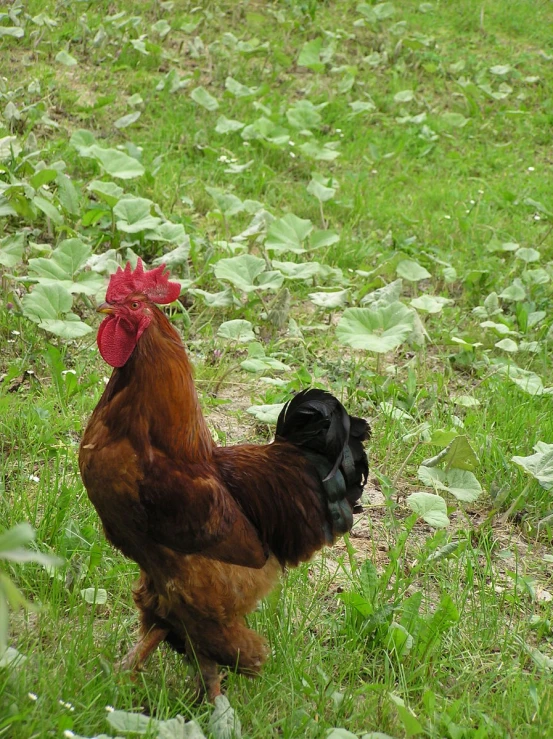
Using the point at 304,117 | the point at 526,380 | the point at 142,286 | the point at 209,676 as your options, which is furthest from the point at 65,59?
the point at 209,676

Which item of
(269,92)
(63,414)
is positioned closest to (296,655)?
(63,414)

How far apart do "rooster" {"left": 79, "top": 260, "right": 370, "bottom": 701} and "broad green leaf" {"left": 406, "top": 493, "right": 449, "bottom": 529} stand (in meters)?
0.42

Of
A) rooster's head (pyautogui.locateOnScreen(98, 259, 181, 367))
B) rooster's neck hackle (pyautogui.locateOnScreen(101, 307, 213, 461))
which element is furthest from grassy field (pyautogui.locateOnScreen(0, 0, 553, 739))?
rooster's head (pyautogui.locateOnScreen(98, 259, 181, 367))

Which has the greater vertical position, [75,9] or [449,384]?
[75,9]

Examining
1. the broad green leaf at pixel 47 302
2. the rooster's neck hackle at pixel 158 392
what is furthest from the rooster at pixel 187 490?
the broad green leaf at pixel 47 302

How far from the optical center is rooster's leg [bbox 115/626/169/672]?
8.77ft

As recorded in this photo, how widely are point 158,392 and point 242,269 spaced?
218 cm

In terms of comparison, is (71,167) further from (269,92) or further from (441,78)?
(441,78)

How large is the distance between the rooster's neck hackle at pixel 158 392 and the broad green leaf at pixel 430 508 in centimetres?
100

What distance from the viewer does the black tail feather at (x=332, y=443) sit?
2771 millimetres

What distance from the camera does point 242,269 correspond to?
4582 mm

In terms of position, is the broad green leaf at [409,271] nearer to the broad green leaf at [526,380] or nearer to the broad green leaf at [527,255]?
the broad green leaf at [526,380]

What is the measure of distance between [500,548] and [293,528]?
126cm

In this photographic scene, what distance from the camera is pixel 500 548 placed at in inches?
143
